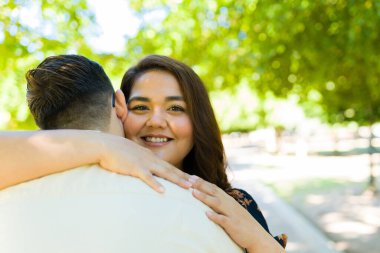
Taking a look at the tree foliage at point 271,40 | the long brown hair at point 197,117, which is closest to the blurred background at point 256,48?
the tree foliage at point 271,40

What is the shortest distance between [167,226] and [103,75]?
2.20ft

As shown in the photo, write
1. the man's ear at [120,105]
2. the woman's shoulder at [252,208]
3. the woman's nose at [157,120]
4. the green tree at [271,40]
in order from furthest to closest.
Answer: the green tree at [271,40] → the woman's nose at [157,120] → the woman's shoulder at [252,208] → the man's ear at [120,105]

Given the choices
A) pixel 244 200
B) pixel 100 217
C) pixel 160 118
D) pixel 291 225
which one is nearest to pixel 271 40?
pixel 160 118

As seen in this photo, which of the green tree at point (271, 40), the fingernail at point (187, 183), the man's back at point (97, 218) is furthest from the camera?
the green tree at point (271, 40)

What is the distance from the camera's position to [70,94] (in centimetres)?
149

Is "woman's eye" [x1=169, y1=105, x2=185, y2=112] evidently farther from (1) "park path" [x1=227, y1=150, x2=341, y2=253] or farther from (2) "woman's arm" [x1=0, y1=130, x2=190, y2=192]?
(1) "park path" [x1=227, y1=150, x2=341, y2=253]

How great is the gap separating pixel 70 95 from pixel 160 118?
2.84ft

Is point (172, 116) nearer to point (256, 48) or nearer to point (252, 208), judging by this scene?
point (252, 208)

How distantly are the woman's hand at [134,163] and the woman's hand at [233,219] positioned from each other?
0.06 metres

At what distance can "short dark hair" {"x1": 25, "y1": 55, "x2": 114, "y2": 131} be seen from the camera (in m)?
1.49

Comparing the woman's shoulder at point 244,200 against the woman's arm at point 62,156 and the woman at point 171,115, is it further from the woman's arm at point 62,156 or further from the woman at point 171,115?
the woman's arm at point 62,156

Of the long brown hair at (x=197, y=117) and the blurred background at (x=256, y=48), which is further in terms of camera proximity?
the blurred background at (x=256, y=48)

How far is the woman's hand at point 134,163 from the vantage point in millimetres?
1301

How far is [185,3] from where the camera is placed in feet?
19.2
